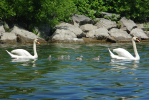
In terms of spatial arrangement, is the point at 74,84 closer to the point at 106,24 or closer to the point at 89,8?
the point at 106,24

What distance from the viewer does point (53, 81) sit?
908 centimetres

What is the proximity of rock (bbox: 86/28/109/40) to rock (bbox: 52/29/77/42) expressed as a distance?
2.24 m

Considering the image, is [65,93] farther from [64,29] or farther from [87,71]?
[64,29]

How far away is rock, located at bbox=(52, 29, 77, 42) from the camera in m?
30.7

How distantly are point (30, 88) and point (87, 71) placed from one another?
11.7 feet

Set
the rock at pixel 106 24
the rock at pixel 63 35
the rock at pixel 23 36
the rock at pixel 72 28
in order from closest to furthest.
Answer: the rock at pixel 23 36 → the rock at pixel 63 35 → the rock at pixel 72 28 → the rock at pixel 106 24

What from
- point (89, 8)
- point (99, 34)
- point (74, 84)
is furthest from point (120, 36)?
point (74, 84)

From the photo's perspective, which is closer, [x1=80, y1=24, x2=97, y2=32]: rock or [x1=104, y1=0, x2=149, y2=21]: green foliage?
[x1=80, y1=24, x2=97, y2=32]: rock

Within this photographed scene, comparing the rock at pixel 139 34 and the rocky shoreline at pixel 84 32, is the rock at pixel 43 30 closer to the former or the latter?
the rocky shoreline at pixel 84 32

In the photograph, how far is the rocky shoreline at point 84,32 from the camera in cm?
3022

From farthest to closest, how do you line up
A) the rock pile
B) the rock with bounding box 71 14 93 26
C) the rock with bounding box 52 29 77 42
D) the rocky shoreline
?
1. the rock with bounding box 71 14 93 26
2. the rock pile
3. the rock with bounding box 52 29 77 42
4. the rocky shoreline

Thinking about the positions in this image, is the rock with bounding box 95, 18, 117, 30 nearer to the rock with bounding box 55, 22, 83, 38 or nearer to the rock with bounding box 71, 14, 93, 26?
the rock with bounding box 71, 14, 93, 26

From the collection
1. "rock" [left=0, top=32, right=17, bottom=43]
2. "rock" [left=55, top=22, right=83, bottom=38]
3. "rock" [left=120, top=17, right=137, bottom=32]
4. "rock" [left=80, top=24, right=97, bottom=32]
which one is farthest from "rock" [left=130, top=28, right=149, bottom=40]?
"rock" [left=0, top=32, right=17, bottom=43]

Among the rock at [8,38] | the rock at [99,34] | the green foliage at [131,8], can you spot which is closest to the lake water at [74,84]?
the rock at [8,38]
